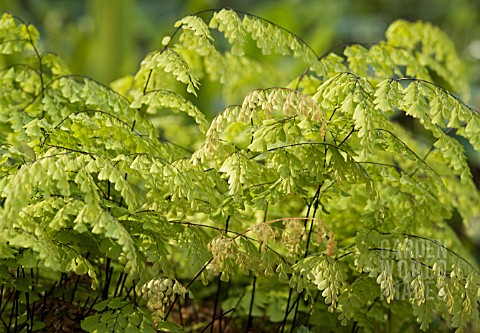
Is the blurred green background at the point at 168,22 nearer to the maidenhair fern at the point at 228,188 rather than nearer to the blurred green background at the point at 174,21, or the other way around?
the blurred green background at the point at 174,21

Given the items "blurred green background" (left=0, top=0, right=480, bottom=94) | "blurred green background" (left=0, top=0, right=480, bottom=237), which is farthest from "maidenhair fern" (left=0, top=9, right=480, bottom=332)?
"blurred green background" (left=0, top=0, right=480, bottom=94)

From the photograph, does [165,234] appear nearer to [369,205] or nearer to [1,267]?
[1,267]

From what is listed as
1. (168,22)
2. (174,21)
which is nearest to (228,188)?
(174,21)

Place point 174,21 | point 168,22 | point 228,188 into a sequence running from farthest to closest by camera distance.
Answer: point 168,22 → point 174,21 → point 228,188

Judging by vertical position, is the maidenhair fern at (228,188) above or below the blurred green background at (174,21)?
below

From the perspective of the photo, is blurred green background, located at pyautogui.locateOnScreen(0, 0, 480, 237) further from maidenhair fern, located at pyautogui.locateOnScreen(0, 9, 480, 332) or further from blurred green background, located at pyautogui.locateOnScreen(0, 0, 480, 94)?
maidenhair fern, located at pyautogui.locateOnScreen(0, 9, 480, 332)

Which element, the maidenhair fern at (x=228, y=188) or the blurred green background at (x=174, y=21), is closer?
the maidenhair fern at (x=228, y=188)

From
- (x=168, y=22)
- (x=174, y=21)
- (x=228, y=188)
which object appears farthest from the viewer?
(x=168, y=22)

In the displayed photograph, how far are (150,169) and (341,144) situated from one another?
363 millimetres

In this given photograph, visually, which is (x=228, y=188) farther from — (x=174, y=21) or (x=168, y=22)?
(x=168, y=22)

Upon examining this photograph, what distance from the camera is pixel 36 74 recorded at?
60.4 inches

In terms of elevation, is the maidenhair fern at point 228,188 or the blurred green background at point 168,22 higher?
the blurred green background at point 168,22

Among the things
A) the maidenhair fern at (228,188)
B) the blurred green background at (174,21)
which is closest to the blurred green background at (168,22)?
the blurred green background at (174,21)

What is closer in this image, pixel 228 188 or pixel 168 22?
pixel 228 188
